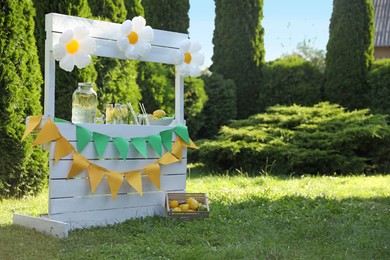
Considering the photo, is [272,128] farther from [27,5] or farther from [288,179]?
[27,5]

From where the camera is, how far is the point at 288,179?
27.9 ft

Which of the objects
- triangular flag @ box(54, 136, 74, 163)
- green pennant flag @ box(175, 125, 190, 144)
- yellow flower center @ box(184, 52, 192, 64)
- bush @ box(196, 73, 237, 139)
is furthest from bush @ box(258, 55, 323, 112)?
triangular flag @ box(54, 136, 74, 163)

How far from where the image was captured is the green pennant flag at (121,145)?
4953 millimetres

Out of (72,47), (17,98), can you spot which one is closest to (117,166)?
(72,47)

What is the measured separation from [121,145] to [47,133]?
69cm

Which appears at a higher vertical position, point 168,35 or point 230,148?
point 168,35

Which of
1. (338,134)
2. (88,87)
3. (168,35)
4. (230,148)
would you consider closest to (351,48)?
(338,134)

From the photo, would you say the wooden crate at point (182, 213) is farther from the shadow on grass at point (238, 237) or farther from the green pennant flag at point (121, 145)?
the green pennant flag at point (121, 145)

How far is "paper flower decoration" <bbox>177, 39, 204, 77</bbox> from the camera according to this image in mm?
5605

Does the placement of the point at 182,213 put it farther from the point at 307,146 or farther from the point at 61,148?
the point at 307,146

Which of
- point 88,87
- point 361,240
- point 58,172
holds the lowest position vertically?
point 361,240

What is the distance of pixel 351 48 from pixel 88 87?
27.5ft

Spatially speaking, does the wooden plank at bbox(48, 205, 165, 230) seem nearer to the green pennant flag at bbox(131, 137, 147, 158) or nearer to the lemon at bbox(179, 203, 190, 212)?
the lemon at bbox(179, 203, 190, 212)

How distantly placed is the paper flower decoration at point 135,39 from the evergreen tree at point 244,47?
8069 mm
